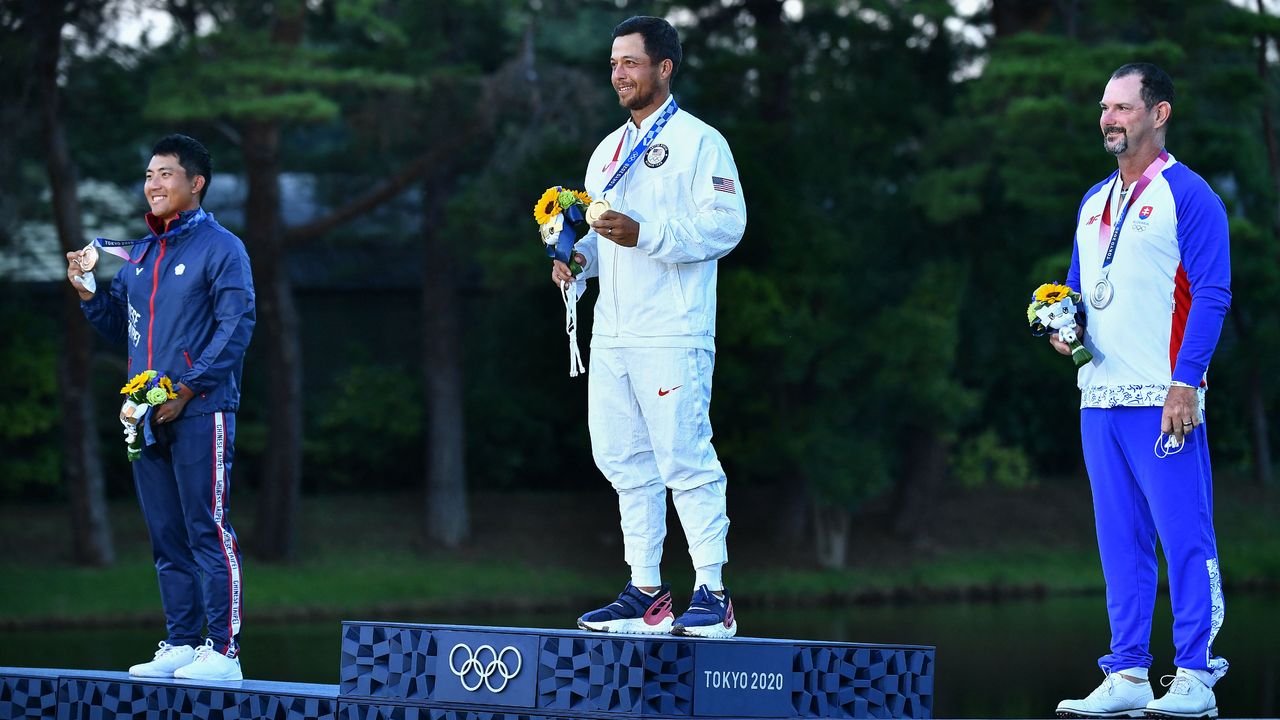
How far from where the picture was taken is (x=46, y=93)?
15383 millimetres

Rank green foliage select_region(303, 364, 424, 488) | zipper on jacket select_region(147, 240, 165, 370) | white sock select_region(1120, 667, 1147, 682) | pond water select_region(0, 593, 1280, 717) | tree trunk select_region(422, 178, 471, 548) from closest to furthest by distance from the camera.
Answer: white sock select_region(1120, 667, 1147, 682)
zipper on jacket select_region(147, 240, 165, 370)
pond water select_region(0, 593, 1280, 717)
tree trunk select_region(422, 178, 471, 548)
green foliage select_region(303, 364, 424, 488)

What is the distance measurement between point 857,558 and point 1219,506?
541cm

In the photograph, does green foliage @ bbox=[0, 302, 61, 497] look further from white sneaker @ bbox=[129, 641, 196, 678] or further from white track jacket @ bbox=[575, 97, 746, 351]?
white track jacket @ bbox=[575, 97, 746, 351]

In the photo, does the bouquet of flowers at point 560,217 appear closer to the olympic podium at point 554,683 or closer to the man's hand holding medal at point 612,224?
the man's hand holding medal at point 612,224

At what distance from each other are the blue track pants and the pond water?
13.9 ft

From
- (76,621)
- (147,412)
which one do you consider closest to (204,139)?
(76,621)

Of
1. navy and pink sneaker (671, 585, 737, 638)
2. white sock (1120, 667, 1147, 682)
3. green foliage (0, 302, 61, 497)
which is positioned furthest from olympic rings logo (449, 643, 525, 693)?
green foliage (0, 302, 61, 497)

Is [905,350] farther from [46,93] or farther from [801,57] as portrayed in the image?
[46,93]

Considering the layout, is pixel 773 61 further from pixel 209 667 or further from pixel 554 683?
pixel 554 683

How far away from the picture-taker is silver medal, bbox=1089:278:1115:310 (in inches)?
181

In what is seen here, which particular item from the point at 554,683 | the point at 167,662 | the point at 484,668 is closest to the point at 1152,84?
the point at 554,683

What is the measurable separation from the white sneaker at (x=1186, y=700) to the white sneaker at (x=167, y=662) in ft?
9.22

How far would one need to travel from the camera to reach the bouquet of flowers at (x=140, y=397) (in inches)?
191

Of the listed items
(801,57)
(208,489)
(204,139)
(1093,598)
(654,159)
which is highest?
(801,57)
